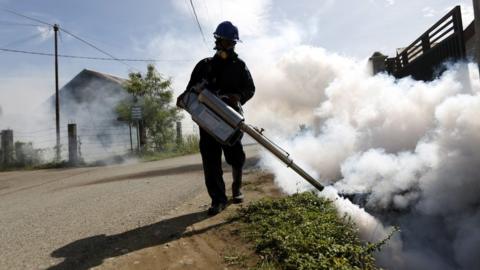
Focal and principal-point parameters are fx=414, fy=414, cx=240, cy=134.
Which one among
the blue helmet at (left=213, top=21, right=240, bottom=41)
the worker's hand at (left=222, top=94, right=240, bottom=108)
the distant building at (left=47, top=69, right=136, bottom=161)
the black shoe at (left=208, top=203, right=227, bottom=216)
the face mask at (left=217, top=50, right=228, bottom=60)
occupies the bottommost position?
the black shoe at (left=208, top=203, right=227, bottom=216)

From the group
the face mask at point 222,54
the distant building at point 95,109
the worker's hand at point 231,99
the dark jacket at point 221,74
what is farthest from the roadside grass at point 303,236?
the distant building at point 95,109

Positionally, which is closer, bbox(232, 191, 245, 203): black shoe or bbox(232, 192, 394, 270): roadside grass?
bbox(232, 192, 394, 270): roadside grass

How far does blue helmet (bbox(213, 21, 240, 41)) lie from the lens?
15.0 feet

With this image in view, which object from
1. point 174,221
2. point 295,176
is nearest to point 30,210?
point 174,221

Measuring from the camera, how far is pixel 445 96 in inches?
230

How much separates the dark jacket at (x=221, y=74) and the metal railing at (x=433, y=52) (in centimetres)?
542

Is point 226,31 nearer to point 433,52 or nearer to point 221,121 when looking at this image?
point 221,121

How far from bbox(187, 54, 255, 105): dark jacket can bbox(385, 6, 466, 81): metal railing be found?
5.42 metres

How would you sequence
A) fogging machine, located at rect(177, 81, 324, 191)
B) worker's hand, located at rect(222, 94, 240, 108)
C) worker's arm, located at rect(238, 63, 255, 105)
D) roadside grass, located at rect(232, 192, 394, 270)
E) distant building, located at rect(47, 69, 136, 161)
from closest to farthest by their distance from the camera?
roadside grass, located at rect(232, 192, 394, 270) → fogging machine, located at rect(177, 81, 324, 191) → worker's hand, located at rect(222, 94, 240, 108) → worker's arm, located at rect(238, 63, 255, 105) → distant building, located at rect(47, 69, 136, 161)

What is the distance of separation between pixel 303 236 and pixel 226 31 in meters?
2.43

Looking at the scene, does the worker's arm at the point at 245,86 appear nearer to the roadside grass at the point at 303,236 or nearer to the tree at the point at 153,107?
the roadside grass at the point at 303,236

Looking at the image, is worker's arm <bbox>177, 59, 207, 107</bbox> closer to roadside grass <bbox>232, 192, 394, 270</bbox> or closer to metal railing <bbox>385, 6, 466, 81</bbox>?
roadside grass <bbox>232, 192, 394, 270</bbox>

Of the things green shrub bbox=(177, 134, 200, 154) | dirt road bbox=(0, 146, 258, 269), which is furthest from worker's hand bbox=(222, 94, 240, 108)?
green shrub bbox=(177, 134, 200, 154)

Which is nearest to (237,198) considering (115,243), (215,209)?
(215,209)
